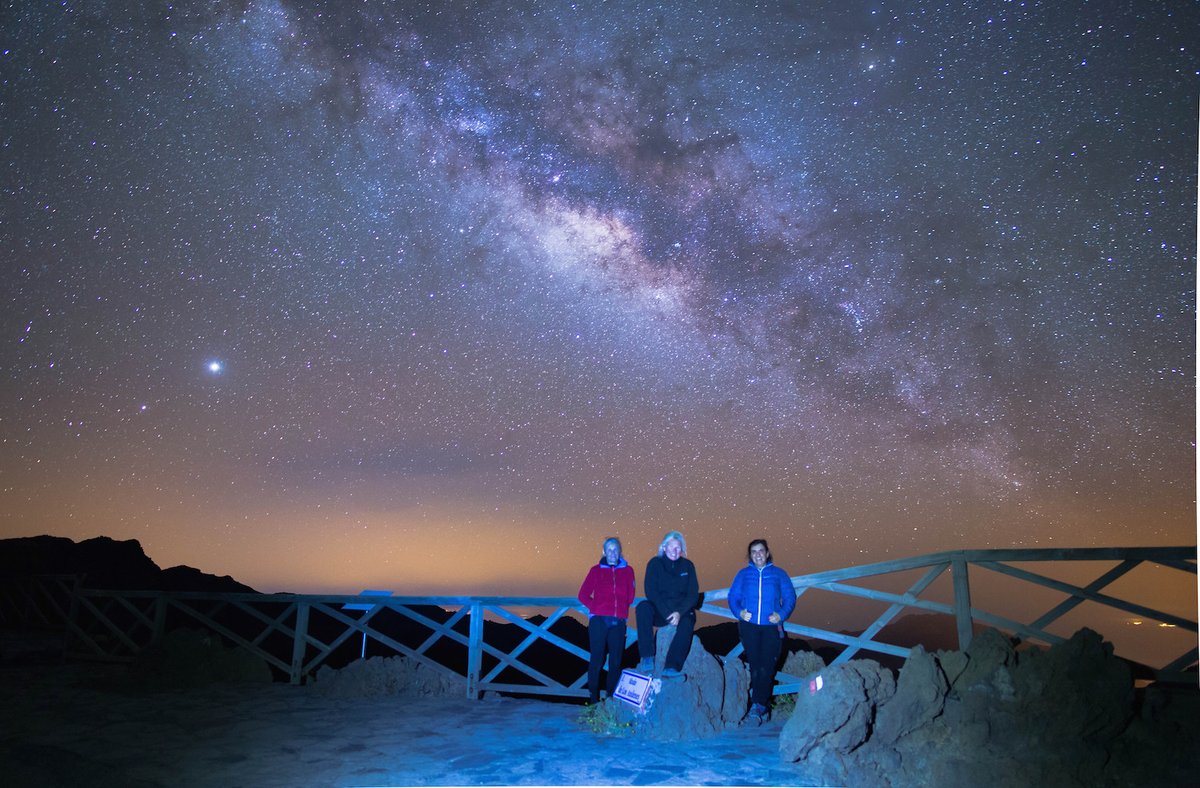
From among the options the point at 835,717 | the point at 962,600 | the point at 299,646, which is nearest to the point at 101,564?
the point at 299,646

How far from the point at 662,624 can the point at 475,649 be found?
7.94 feet

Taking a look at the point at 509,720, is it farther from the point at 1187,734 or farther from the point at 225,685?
the point at 1187,734

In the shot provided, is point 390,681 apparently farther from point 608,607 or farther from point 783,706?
point 783,706

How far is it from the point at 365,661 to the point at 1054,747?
645 cm

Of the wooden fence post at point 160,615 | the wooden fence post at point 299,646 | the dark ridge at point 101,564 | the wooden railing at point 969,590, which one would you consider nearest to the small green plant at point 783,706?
the wooden railing at point 969,590

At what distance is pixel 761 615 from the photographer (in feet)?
19.7

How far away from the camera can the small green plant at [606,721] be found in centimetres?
560

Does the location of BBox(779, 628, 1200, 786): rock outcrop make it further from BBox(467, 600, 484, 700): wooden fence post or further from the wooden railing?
BBox(467, 600, 484, 700): wooden fence post

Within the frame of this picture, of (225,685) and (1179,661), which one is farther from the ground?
(1179,661)

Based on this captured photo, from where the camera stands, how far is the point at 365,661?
24.9ft

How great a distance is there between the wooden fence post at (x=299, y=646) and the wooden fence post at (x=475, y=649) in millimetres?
2129

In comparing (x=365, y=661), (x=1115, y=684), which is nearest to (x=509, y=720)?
(x=365, y=661)

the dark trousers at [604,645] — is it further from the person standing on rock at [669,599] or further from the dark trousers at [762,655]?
the dark trousers at [762,655]

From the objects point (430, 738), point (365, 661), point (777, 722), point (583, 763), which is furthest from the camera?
point (365, 661)
